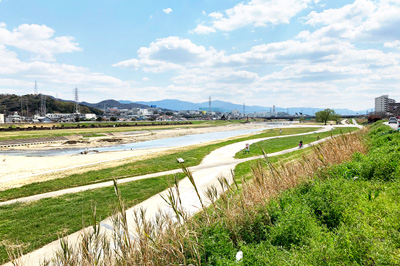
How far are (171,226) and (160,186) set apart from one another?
10427mm

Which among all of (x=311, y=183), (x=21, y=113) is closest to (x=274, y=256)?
(x=311, y=183)

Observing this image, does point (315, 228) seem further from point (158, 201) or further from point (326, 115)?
point (326, 115)

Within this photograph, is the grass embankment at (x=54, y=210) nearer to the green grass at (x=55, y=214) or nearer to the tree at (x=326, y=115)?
the green grass at (x=55, y=214)

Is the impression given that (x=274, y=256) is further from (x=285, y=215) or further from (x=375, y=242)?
(x=375, y=242)

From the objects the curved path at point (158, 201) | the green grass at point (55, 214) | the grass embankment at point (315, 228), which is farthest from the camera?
the green grass at point (55, 214)

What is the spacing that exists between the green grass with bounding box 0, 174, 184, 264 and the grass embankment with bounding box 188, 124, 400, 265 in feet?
12.3

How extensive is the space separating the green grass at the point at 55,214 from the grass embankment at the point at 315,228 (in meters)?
3.74

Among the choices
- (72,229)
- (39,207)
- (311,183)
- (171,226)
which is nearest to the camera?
(171,226)

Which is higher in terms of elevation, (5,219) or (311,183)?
(311,183)

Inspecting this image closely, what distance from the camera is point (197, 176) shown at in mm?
17422

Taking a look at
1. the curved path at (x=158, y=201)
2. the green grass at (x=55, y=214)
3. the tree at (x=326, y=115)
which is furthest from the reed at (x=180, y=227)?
the tree at (x=326, y=115)

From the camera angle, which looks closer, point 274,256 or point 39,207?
point 274,256

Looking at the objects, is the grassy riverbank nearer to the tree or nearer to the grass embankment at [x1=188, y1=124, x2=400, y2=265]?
the grass embankment at [x1=188, y1=124, x2=400, y2=265]

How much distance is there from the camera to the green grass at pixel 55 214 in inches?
344
